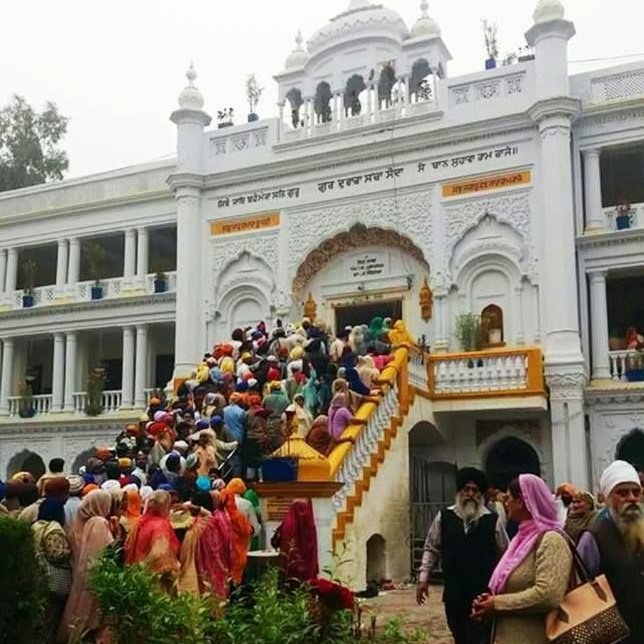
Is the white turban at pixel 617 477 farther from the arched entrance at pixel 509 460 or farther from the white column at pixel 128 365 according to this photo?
the white column at pixel 128 365

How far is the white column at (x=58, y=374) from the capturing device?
75.7ft

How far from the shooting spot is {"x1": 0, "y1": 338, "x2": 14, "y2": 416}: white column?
24188mm

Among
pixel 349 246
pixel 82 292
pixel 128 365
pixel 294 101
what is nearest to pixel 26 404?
pixel 128 365

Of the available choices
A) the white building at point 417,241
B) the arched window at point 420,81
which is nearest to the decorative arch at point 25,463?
the white building at point 417,241

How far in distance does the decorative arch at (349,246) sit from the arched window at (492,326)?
1.73 metres

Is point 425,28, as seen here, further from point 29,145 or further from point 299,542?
point 29,145

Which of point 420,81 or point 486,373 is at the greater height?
point 420,81

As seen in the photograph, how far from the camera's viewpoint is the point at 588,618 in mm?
3779

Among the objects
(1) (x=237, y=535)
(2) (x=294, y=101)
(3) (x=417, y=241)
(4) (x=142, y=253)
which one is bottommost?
(1) (x=237, y=535)

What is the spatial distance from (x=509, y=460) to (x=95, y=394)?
10.9m

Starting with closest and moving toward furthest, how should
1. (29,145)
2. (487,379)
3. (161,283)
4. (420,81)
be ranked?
(487,379)
(420,81)
(161,283)
(29,145)

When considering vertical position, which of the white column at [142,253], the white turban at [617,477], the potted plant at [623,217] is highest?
the white column at [142,253]

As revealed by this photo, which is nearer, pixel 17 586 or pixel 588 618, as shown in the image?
pixel 588 618

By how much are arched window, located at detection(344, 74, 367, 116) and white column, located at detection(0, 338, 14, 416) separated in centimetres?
1188
